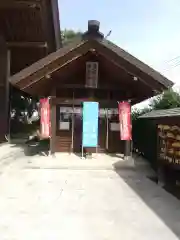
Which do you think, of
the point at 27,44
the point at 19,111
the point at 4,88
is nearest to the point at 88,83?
the point at 27,44

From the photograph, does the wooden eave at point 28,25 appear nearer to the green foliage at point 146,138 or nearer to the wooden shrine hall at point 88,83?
the wooden shrine hall at point 88,83

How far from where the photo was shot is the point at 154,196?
23.6 feet

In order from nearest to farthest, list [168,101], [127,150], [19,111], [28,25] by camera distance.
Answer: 1. [127,150]
2. [28,25]
3. [168,101]
4. [19,111]

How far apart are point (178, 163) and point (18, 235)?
4167 millimetres

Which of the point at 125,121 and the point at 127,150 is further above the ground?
the point at 125,121

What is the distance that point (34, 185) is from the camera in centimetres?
788

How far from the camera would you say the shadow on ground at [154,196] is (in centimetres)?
561

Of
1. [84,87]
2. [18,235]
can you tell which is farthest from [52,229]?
[84,87]

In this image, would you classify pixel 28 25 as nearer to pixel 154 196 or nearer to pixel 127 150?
pixel 127 150

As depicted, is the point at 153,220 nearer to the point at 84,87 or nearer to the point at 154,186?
the point at 154,186

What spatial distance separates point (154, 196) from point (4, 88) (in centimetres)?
934

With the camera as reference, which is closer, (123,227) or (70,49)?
(123,227)

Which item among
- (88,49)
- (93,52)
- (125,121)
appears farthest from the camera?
(125,121)

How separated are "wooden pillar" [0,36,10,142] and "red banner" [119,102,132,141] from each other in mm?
5206
